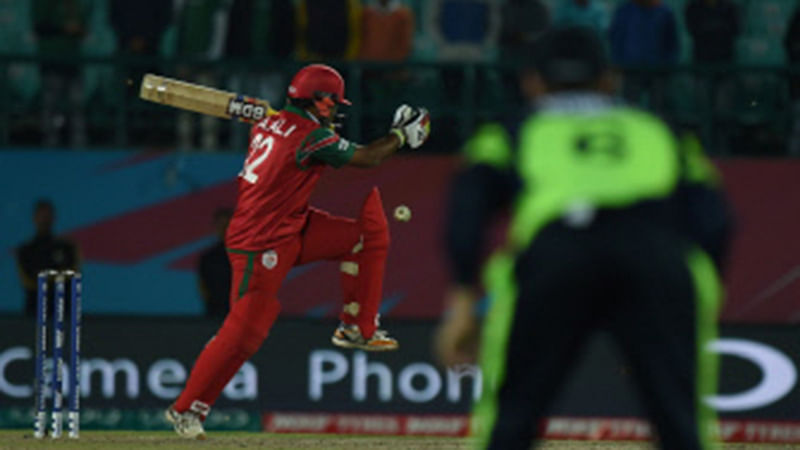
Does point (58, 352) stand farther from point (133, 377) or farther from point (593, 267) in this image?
point (593, 267)

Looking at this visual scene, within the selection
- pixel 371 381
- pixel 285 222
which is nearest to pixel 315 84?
pixel 285 222

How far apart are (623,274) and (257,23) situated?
31.0 feet

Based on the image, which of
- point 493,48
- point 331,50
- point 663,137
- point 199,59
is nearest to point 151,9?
point 199,59

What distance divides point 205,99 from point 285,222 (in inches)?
36.9

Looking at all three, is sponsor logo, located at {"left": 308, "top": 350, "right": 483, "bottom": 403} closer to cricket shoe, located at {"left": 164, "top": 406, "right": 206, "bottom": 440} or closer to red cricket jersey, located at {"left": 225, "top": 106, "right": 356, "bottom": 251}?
cricket shoe, located at {"left": 164, "top": 406, "right": 206, "bottom": 440}

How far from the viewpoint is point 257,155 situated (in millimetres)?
8727

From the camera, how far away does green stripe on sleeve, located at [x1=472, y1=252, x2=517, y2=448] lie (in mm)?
4508

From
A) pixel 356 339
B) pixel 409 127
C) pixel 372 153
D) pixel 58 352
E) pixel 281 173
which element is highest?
pixel 409 127

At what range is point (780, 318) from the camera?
13.8 m

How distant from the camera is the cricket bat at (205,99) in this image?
9078 millimetres

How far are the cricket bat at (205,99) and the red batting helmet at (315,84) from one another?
1.20 ft

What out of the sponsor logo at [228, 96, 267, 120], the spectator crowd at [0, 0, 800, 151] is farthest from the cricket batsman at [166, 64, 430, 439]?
the spectator crowd at [0, 0, 800, 151]

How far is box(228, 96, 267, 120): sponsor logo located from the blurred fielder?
4554mm

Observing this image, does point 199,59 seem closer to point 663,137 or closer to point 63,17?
point 63,17
